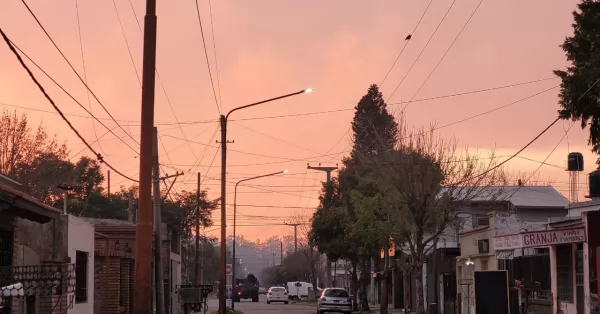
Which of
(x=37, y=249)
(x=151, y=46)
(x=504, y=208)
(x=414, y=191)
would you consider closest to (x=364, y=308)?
(x=504, y=208)

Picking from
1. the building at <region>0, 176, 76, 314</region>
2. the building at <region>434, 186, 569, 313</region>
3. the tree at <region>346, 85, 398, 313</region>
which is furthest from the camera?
the tree at <region>346, 85, 398, 313</region>

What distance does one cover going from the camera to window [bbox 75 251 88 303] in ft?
77.7

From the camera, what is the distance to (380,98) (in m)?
65.0

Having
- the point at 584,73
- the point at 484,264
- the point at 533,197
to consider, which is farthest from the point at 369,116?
the point at 584,73

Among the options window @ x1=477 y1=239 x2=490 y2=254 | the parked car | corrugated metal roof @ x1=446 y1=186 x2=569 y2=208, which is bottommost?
the parked car

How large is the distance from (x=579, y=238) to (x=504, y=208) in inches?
865

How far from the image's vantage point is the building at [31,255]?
14.6 m

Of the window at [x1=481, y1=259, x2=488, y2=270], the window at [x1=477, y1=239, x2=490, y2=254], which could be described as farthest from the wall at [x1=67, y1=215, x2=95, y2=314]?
the window at [x1=481, y1=259, x2=488, y2=270]

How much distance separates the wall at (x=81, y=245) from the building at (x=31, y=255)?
66cm

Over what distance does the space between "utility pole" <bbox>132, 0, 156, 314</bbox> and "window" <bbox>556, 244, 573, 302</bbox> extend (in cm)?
1465

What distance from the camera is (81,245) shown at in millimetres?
23531

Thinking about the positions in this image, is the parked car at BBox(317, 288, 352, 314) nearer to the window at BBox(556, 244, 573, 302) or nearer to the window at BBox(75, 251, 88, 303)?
the window at BBox(556, 244, 573, 302)

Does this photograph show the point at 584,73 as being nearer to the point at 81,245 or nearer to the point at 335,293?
the point at 81,245

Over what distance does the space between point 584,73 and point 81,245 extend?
44.7ft
